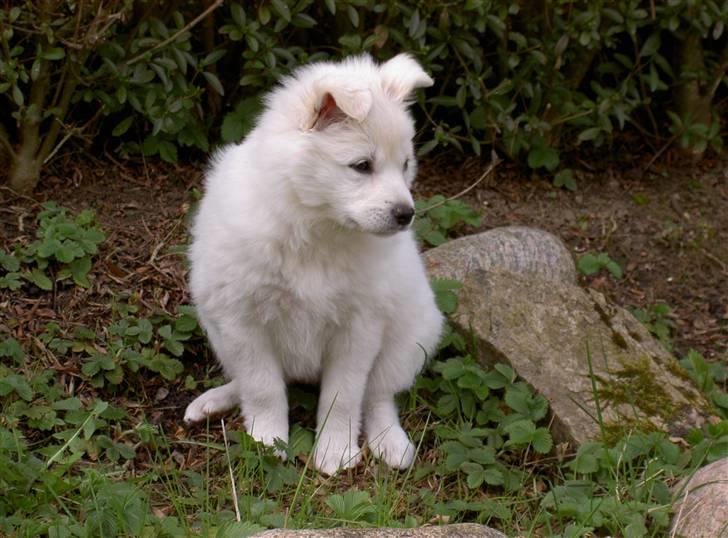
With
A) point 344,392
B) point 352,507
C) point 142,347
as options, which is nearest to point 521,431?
point 344,392

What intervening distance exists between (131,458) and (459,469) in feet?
4.49

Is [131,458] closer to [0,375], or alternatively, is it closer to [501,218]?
[0,375]

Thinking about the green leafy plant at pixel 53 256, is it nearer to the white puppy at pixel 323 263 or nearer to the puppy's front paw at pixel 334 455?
the white puppy at pixel 323 263

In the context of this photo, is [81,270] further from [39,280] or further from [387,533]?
[387,533]

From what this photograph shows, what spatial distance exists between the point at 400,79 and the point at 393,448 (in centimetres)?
159

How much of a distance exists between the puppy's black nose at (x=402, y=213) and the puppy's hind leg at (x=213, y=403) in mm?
1228

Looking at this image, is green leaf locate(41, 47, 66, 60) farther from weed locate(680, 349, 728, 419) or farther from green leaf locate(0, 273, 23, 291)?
weed locate(680, 349, 728, 419)

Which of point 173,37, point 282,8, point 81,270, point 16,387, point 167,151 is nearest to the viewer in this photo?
point 16,387

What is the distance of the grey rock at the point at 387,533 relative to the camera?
3146 mm

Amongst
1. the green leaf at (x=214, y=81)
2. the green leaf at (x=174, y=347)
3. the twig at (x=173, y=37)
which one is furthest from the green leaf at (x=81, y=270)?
the green leaf at (x=214, y=81)

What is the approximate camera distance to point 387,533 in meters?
3.20

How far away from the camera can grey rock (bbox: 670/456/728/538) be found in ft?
12.5

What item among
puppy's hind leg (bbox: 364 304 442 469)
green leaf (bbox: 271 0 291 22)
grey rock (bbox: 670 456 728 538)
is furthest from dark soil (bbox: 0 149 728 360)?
grey rock (bbox: 670 456 728 538)

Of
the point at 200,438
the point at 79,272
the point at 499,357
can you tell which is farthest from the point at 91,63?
the point at 499,357
